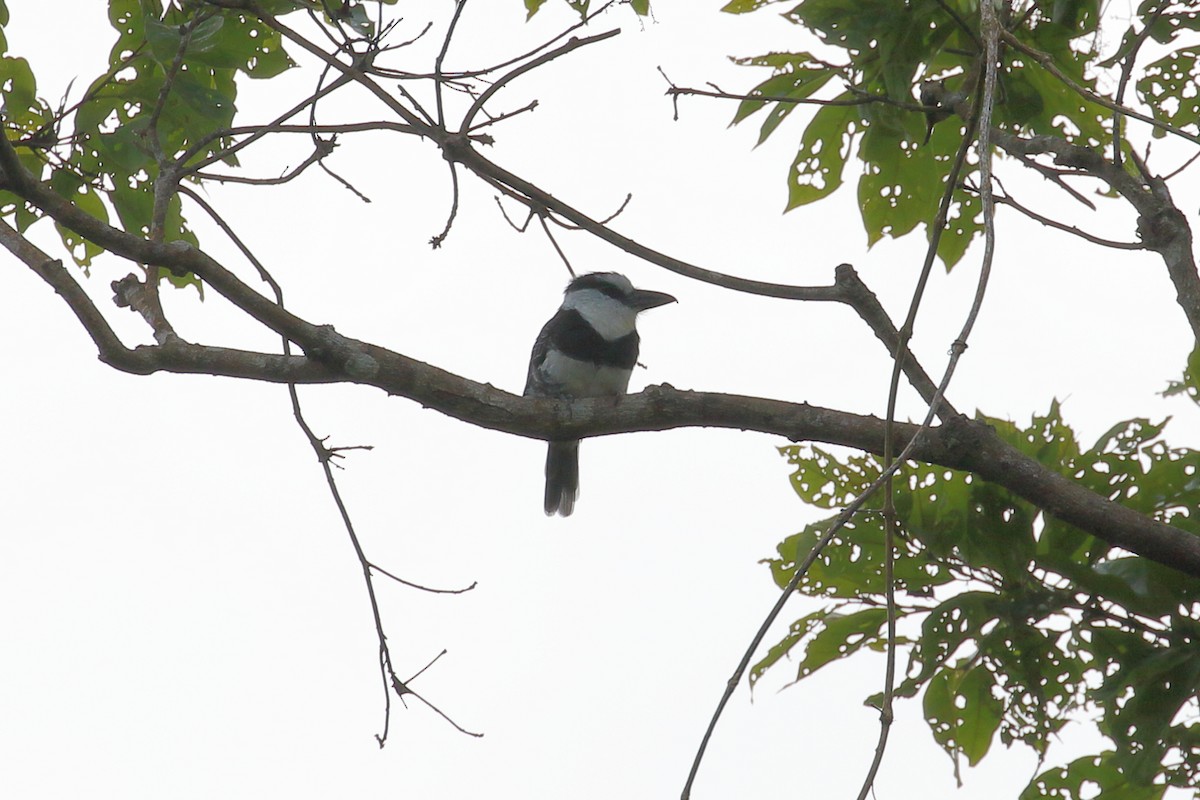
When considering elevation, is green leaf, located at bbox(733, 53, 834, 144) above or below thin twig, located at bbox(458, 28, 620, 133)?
above

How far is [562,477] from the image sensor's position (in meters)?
4.85

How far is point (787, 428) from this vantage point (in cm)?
242

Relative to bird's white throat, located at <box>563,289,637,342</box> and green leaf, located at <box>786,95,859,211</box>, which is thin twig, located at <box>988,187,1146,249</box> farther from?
bird's white throat, located at <box>563,289,637,342</box>

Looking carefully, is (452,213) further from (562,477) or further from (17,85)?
(562,477)

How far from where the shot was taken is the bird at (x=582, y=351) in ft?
14.2

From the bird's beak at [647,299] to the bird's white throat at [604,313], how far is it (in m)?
0.03

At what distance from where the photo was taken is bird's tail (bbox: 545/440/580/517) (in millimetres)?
4852

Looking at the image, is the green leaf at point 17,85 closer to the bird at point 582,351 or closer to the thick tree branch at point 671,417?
the thick tree branch at point 671,417

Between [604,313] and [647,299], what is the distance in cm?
17

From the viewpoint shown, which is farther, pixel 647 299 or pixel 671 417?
→ pixel 647 299

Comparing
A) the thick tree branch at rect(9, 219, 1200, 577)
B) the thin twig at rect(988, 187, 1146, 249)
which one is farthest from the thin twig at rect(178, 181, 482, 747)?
the thin twig at rect(988, 187, 1146, 249)

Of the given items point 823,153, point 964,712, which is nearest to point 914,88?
point 823,153

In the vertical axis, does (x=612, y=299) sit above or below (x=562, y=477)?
above

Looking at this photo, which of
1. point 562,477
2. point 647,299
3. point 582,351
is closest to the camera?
point 582,351
